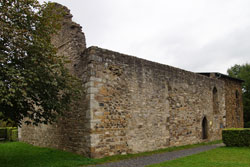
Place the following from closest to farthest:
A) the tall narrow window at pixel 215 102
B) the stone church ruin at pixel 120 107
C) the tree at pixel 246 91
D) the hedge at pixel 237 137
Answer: the stone church ruin at pixel 120 107
the hedge at pixel 237 137
the tall narrow window at pixel 215 102
the tree at pixel 246 91

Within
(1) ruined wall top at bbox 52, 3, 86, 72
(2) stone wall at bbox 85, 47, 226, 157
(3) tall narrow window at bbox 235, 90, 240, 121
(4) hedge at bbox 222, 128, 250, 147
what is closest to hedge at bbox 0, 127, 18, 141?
(1) ruined wall top at bbox 52, 3, 86, 72

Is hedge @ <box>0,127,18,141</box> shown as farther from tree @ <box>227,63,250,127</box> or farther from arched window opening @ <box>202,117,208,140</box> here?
tree @ <box>227,63,250,127</box>

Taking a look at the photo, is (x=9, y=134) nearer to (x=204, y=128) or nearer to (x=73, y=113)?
(x=73, y=113)

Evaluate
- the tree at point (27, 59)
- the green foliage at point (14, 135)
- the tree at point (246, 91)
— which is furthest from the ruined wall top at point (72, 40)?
the tree at point (246, 91)

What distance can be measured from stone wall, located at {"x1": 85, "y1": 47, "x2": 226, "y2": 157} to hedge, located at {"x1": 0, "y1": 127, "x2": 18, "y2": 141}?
10.9 meters

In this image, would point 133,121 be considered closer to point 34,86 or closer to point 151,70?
point 151,70

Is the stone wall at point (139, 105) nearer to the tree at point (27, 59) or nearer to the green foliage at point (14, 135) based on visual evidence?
the tree at point (27, 59)

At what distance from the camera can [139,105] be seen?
1088 cm

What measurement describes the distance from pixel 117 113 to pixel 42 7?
4.94 metres

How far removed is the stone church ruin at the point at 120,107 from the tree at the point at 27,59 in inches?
54.7

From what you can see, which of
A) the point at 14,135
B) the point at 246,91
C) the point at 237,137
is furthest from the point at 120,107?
the point at 246,91

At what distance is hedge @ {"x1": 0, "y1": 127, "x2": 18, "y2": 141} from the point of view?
699 inches

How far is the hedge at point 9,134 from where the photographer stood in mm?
17767

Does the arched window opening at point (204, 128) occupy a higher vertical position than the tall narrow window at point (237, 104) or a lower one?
lower
